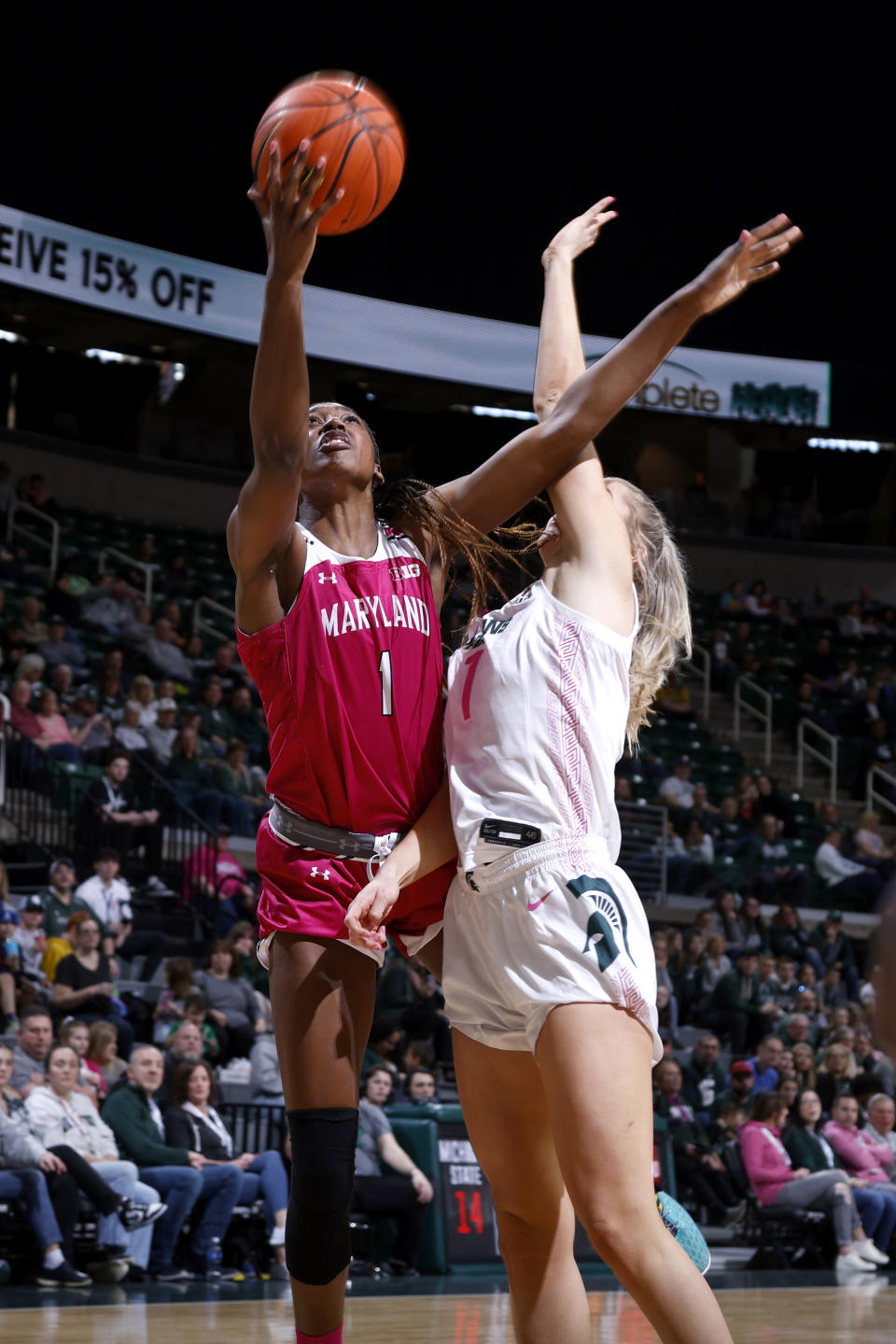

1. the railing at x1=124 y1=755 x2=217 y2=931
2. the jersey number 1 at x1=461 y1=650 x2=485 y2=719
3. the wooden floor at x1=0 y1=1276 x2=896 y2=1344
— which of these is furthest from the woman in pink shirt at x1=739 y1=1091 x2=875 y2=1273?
the jersey number 1 at x1=461 y1=650 x2=485 y2=719

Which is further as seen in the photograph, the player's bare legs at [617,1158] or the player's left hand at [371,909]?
the player's left hand at [371,909]

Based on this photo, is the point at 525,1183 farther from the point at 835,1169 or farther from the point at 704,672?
the point at 704,672

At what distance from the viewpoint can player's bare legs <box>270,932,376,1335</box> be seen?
9.68 ft

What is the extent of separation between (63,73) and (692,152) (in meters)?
9.00

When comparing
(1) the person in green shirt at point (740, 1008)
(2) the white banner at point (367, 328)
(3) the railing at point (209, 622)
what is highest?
(2) the white banner at point (367, 328)

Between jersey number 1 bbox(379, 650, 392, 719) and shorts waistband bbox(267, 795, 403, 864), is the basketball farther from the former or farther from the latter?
shorts waistband bbox(267, 795, 403, 864)

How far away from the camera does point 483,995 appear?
276 cm

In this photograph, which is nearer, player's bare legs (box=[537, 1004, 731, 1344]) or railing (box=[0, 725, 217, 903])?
player's bare legs (box=[537, 1004, 731, 1344])

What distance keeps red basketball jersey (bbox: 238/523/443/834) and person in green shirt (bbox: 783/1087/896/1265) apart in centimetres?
763

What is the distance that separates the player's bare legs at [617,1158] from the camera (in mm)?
2426

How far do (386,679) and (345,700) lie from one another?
95 millimetres

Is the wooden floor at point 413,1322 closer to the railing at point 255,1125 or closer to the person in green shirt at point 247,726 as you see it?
the railing at point 255,1125

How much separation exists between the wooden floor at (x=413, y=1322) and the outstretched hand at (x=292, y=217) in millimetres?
3862

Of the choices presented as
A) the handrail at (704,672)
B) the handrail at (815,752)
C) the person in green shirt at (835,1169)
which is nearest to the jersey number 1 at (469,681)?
the person in green shirt at (835,1169)
